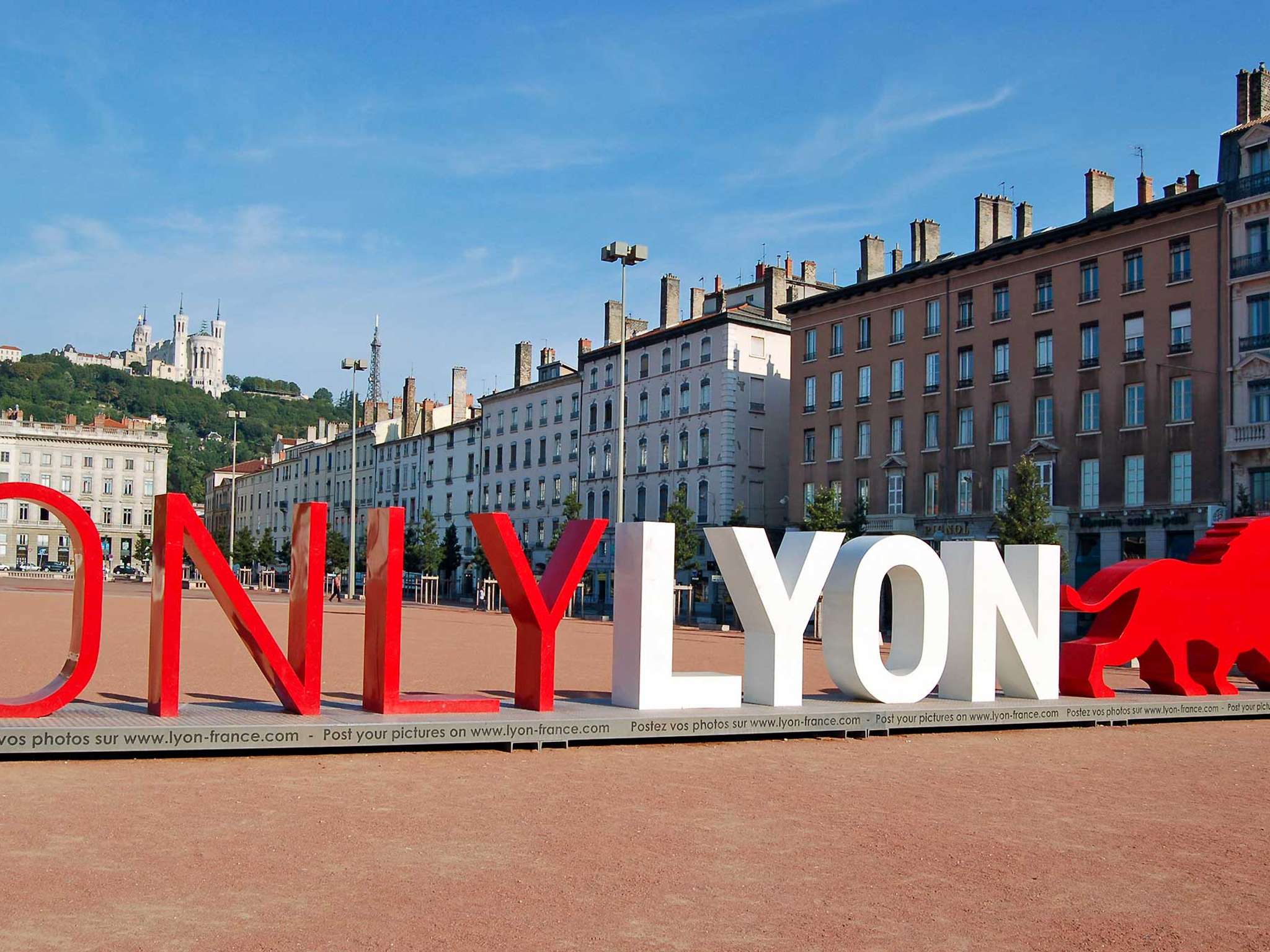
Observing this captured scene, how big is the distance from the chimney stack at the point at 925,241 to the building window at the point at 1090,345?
38.8ft

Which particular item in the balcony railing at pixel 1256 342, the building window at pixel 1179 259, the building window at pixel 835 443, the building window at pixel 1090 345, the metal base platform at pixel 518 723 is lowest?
the metal base platform at pixel 518 723

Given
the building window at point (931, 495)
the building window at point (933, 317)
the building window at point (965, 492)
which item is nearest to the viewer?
the building window at point (965, 492)

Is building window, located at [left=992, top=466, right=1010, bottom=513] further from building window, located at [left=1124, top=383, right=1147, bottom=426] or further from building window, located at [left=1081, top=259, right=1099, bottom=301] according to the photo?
building window, located at [left=1081, top=259, right=1099, bottom=301]

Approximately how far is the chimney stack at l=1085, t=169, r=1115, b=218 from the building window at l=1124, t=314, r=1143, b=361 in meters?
5.16

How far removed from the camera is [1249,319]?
139ft

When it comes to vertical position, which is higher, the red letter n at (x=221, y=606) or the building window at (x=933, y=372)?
the building window at (x=933, y=372)

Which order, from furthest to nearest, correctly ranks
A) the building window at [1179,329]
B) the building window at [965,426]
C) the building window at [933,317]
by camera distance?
the building window at [933,317], the building window at [965,426], the building window at [1179,329]

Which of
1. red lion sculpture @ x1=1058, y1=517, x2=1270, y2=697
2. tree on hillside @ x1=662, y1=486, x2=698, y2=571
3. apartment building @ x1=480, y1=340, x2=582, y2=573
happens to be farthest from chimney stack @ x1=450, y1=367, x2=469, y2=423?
red lion sculpture @ x1=1058, y1=517, x2=1270, y2=697

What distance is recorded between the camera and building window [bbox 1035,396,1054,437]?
49.1m

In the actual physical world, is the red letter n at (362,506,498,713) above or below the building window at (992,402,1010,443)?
below

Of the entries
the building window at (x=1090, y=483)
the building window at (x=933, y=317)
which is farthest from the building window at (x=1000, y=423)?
the building window at (x=933, y=317)

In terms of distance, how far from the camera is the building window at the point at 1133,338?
Answer: 45.9m

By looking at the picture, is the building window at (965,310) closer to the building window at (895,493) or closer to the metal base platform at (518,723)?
the building window at (895,493)

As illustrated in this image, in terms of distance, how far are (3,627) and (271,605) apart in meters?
23.8
